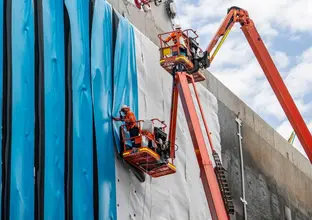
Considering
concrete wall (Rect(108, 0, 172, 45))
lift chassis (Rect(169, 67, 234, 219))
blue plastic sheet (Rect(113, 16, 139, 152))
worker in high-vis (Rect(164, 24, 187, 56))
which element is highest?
concrete wall (Rect(108, 0, 172, 45))

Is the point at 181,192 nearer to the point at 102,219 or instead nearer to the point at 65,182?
the point at 102,219

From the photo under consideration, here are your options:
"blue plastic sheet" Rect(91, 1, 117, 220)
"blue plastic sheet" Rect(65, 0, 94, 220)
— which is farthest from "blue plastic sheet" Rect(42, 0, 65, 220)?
"blue plastic sheet" Rect(91, 1, 117, 220)

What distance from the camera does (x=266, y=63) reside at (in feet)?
78.0

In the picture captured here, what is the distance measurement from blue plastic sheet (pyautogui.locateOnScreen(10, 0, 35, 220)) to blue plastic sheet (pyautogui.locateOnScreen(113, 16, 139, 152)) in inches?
138

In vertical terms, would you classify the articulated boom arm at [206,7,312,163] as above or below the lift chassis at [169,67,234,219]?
above

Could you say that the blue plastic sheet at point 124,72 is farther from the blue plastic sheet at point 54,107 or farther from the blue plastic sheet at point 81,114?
the blue plastic sheet at point 54,107

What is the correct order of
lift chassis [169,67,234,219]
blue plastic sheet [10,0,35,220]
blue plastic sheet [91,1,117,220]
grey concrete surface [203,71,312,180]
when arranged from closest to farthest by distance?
1. blue plastic sheet [10,0,35,220]
2. lift chassis [169,67,234,219]
3. blue plastic sheet [91,1,117,220]
4. grey concrete surface [203,71,312,180]

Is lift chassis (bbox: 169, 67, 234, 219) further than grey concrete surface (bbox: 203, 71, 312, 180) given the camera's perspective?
No

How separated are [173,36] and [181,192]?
186 inches

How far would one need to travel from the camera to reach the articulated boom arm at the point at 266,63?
23188 millimetres

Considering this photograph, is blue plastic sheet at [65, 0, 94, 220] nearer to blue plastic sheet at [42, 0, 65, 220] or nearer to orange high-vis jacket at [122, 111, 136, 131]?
blue plastic sheet at [42, 0, 65, 220]

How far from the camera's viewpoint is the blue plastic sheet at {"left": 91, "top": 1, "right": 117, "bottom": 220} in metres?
16.8

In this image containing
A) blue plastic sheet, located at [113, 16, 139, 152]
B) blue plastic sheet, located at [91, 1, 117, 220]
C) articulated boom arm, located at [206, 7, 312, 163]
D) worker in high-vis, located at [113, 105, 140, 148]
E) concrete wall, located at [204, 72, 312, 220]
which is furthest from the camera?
concrete wall, located at [204, 72, 312, 220]

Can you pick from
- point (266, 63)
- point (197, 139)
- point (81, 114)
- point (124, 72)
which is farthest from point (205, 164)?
point (266, 63)
